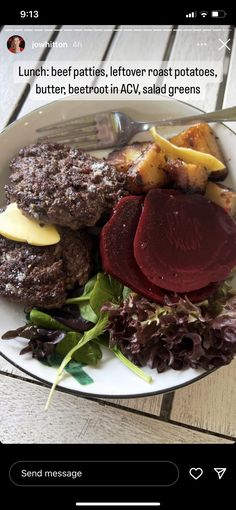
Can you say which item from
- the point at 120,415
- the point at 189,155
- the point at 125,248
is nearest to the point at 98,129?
the point at 189,155

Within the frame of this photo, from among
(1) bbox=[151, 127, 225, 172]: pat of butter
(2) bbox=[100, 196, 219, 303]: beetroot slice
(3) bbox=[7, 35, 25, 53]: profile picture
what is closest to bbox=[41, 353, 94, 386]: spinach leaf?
(2) bbox=[100, 196, 219, 303]: beetroot slice

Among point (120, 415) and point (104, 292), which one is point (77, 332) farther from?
point (120, 415)
